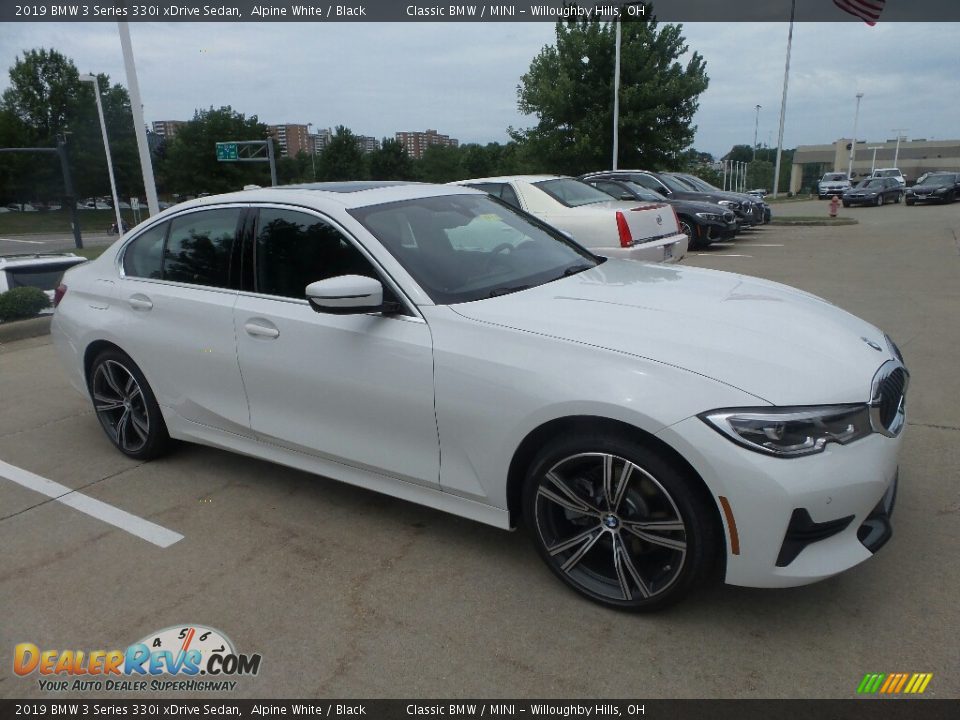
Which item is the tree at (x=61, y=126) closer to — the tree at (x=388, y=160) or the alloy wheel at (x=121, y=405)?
the tree at (x=388, y=160)

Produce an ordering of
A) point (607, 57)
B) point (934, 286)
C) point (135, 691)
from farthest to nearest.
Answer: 1. point (607, 57)
2. point (934, 286)
3. point (135, 691)

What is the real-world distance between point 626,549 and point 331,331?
62.1 inches

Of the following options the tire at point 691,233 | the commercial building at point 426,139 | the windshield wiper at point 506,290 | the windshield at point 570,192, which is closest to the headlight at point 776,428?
the windshield wiper at point 506,290

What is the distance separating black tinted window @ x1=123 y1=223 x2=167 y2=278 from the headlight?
10.8 ft

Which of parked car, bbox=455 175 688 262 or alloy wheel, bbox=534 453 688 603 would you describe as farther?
parked car, bbox=455 175 688 262

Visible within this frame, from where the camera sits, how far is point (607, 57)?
29969mm

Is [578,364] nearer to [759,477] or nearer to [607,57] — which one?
[759,477]

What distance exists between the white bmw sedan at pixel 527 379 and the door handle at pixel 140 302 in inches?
0.5

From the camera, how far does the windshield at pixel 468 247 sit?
315 centimetres

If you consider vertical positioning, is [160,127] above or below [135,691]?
above

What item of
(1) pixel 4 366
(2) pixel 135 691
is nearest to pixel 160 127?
(1) pixel 4 366

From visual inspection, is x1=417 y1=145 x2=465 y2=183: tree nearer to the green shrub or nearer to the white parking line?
the green shrub

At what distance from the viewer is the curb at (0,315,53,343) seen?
802cm

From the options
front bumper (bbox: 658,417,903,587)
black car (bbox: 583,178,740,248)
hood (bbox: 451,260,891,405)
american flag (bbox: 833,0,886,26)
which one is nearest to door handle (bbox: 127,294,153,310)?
hood (bbox: 451,260,891,405)
